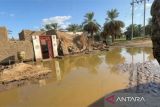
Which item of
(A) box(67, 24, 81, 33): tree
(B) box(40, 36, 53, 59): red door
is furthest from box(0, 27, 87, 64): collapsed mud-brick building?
(A) box(67, 24, 81, 33): tree

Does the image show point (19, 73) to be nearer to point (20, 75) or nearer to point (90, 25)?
point (20, 75)

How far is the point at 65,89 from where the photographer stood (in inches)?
354

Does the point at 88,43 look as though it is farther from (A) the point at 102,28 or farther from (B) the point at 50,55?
(A) the point at 102,28

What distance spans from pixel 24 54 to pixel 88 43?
1409 centimetres

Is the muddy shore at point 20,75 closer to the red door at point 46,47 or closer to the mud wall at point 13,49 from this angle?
the mud wall at point 13,49

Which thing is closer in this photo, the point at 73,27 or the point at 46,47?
the point at 46,47

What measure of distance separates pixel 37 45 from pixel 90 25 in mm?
23861

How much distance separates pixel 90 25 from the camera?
42.1 metres

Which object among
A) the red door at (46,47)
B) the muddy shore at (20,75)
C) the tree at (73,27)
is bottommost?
the muddy shore at (20,75)

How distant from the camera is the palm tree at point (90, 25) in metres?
42.2

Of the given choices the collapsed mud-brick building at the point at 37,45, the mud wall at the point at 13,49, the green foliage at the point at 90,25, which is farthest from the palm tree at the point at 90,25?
the mud wall at the point at 13,49

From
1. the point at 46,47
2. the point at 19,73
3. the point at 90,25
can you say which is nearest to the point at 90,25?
the point at 90,25

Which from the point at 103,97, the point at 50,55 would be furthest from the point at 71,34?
the point at 103,97

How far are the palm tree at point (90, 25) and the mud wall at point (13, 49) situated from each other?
24.4 m
